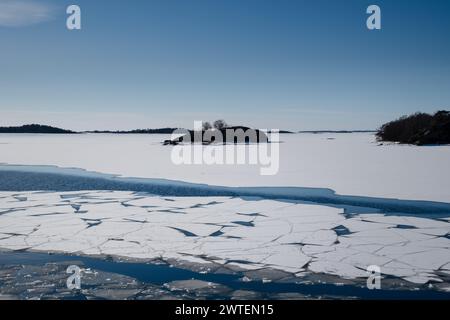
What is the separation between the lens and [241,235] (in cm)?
484

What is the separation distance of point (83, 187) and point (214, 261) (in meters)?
6.12

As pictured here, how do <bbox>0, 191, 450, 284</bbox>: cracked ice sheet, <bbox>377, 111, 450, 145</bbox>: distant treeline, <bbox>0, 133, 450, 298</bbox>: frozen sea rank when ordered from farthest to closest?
<bbox>377, 111, 450, 145</bbox>: distant treeline → <bbox>0, 191, 450, 284</bbox>: cracked ice sheet → <bbox>0, 133, 450, 298</bbox>: frozen sea

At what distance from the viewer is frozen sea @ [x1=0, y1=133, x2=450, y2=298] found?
3590 millimetres

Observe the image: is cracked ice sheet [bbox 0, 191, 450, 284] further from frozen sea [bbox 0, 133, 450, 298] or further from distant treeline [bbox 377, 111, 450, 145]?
distant treeline [bbox 377, 111, 450, 145]

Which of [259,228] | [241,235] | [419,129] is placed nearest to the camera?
[241,235]

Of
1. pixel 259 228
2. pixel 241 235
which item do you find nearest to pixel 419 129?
pixel 259 228

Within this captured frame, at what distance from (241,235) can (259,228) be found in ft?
1.34

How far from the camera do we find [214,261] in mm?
3926

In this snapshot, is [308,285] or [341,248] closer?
[308,285]

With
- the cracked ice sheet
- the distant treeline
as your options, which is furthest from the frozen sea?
the distant treeline

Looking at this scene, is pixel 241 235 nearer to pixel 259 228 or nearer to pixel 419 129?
pixel 259 228

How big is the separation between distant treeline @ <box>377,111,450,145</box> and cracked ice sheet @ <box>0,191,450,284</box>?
67.8 feet
